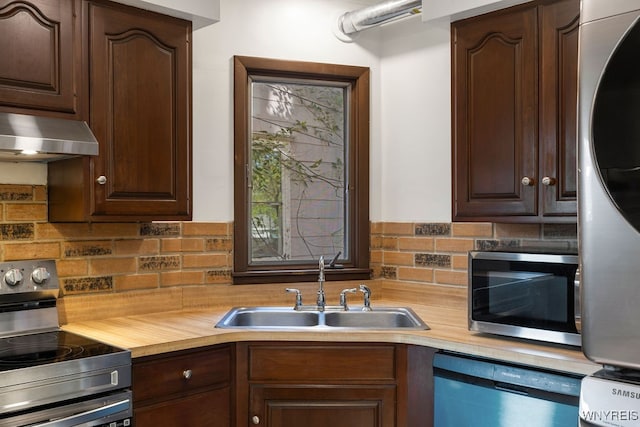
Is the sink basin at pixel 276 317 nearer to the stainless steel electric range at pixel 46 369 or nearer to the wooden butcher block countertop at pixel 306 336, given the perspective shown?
the wooden butcher block countertop at pixel 306 336

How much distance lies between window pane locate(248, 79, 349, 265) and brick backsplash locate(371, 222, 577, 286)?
0.75 ft

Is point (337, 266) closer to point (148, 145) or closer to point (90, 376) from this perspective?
point (148, 145)

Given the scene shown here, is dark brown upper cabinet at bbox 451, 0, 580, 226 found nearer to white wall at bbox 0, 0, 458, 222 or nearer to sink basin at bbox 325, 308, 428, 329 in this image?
white wall at bbox 0, 0, 458, 222

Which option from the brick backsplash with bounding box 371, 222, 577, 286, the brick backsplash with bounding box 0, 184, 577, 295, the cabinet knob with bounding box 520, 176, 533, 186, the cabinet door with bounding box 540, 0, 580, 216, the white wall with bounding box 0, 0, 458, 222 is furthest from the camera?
the white wall with bounding box 0, 0, 458, 222

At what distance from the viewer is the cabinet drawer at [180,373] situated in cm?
210

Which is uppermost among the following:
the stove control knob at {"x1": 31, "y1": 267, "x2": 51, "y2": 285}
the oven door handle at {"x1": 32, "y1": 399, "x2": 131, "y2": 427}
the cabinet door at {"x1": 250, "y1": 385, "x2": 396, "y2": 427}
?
the stove control knob at {"x1": 31, "y1": 267, "x2": 51, "y2": 285}

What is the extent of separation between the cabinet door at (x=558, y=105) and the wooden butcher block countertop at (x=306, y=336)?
54 cm

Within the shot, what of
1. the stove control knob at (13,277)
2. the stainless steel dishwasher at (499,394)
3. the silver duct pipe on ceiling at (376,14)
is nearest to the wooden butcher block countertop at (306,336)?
the stainless steel dishwasher at (499,394)

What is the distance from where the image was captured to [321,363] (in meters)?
2.38

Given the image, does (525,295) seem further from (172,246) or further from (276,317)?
(172,246)

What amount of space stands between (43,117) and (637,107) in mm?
1850

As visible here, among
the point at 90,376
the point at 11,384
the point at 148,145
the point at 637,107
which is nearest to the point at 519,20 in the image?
the point at 637,107

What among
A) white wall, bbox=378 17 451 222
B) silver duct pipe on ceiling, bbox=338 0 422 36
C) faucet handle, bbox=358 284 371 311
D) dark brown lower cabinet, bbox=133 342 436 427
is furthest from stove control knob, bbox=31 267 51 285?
silver duct pipe on ceiling, bbox=338 0 422 36

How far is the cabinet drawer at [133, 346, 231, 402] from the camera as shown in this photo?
2.10 metres
